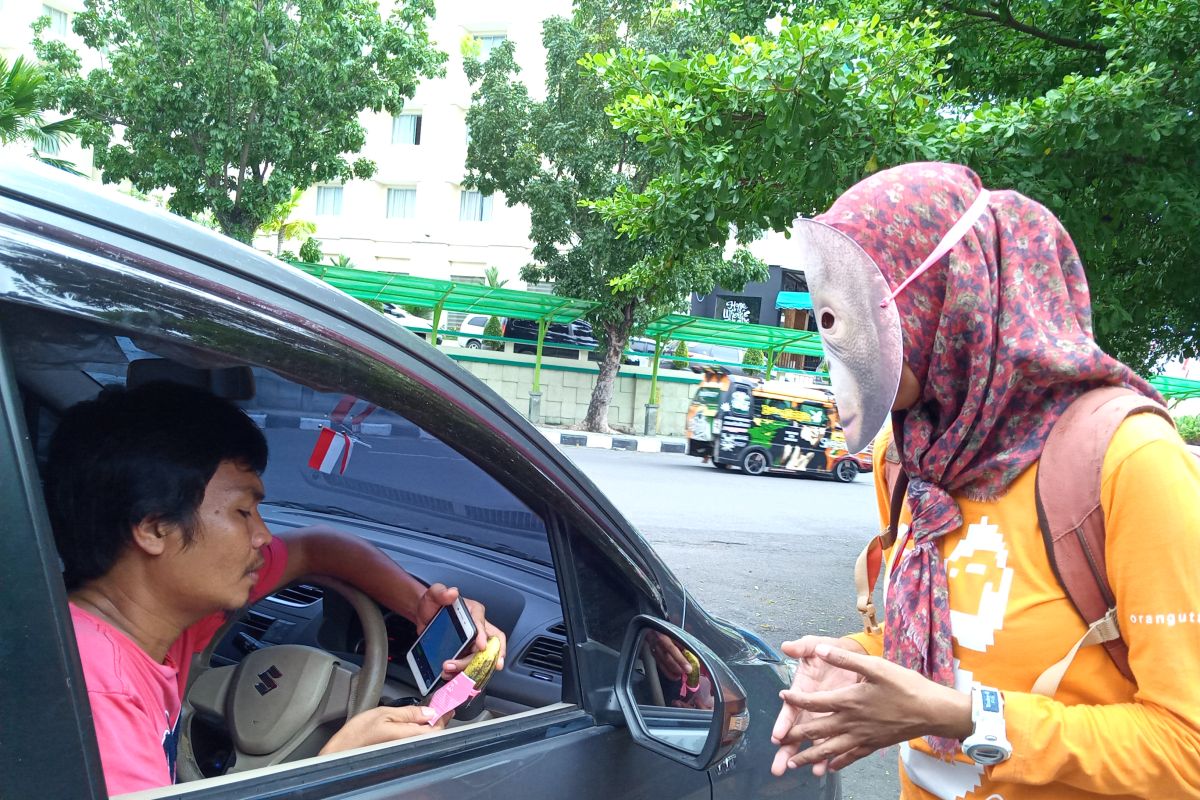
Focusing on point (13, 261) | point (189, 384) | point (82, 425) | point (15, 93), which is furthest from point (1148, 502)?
point (15, 93)

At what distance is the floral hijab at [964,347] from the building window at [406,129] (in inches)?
1160

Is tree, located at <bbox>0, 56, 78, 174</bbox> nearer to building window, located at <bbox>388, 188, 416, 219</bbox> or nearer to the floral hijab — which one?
the floral hijab

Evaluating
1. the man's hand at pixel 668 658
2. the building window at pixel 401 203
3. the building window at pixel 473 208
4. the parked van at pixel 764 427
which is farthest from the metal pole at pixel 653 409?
the man's hand at pixel 668 658

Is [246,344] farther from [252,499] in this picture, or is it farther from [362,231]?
[362,231]

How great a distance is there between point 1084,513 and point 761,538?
8274 millimetres

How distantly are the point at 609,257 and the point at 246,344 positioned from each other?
51.7 feet

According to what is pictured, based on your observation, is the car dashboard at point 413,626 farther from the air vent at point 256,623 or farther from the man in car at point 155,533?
the man in car at point 155,533

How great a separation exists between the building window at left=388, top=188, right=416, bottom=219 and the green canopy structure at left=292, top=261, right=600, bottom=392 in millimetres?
11821

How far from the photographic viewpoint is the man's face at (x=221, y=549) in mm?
1460

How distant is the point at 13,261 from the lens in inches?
34.0

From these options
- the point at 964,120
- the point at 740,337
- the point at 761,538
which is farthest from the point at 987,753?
the point at 740,337

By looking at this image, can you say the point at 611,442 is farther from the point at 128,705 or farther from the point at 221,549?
the point at 128,705

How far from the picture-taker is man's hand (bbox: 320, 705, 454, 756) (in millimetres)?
1434

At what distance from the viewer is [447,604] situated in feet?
6.00
